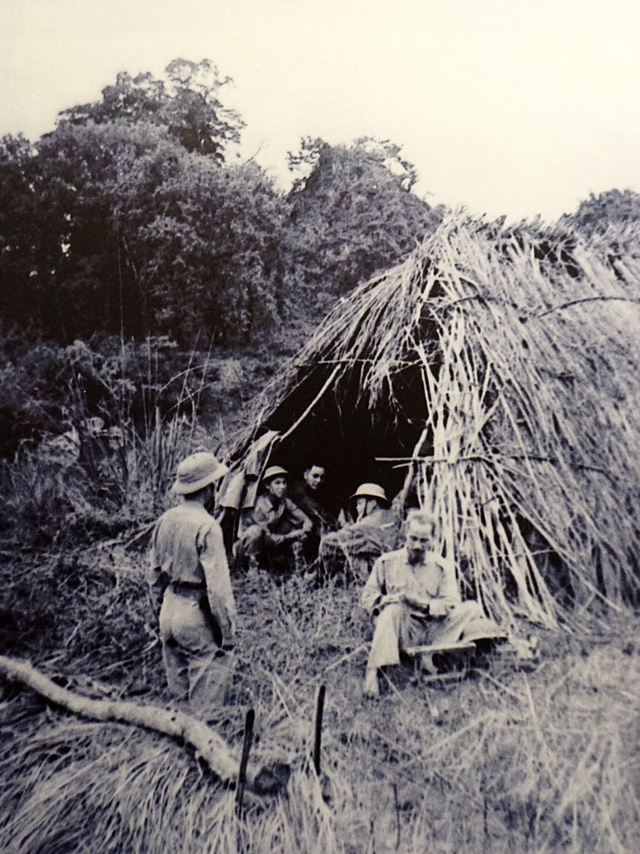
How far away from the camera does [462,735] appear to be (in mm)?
2449

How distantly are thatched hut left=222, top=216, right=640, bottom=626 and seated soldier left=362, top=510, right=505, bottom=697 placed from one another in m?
0.09

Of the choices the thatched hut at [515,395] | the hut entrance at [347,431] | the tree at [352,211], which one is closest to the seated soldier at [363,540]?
the thatched hut at [515,395]

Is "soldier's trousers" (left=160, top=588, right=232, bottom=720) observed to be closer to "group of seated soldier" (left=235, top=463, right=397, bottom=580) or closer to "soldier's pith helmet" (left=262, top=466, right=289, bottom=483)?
"group of seated soldier" (left=235, top=463, right=397, bottom=580)

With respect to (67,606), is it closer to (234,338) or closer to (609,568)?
(234,338)

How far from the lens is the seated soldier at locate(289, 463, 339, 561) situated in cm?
477

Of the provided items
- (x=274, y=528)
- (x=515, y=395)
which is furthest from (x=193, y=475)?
(x=274, y=528)

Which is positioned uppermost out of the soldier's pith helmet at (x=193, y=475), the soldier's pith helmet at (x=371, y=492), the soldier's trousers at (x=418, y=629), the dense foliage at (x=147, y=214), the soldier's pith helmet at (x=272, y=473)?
the dense foliage at (x=147, y=214)

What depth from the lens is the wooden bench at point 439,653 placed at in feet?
8.89

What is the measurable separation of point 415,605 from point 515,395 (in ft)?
3.85

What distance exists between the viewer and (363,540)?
147 inches

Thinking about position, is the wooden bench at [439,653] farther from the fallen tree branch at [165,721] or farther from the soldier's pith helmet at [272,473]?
the soldier's pith helmet at [272,473]

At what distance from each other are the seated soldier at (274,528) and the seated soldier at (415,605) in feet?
3.87

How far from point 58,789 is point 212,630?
2.68 feet

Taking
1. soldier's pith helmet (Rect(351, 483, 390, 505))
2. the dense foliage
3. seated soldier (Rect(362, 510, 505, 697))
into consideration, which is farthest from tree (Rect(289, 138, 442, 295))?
seated soldier (Rect(362, 510, 505, 697))
